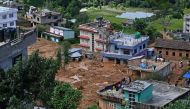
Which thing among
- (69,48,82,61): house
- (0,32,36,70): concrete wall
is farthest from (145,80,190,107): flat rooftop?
(69,48,82,61): house

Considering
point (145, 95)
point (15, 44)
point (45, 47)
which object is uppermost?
point (15, 44)

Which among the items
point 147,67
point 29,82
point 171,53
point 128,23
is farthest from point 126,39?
point 29,82

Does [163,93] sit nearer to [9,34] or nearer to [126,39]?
[9,34]

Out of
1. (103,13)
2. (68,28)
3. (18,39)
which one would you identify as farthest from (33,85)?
(103,13)

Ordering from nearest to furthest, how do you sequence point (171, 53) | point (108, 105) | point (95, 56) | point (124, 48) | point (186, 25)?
point (108, 105) → point (124, 48) → point (171, 53) → point (95, 56) → point (186, 25)

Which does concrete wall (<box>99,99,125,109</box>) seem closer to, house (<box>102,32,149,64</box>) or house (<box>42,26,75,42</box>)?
house (<box>102,32,149,64</box>)

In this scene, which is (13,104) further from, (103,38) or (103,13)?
(103,13)

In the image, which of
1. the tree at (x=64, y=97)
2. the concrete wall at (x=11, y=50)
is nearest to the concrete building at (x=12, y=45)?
the concrete wall at (x=11, y=50)
